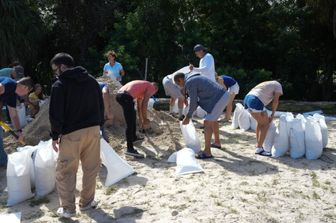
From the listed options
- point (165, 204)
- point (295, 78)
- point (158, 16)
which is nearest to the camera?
point (165, 204)

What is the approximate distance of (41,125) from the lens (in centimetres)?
733

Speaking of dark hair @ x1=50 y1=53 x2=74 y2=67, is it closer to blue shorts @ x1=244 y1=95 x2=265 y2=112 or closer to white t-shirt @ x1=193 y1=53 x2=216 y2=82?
blue shorts @ x1=244 y1=95 x2=265 y2=112

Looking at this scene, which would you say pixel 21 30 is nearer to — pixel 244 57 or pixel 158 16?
pixel 158 16

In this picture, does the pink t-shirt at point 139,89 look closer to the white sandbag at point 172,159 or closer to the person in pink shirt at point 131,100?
the person in pink shirt at point 131,100

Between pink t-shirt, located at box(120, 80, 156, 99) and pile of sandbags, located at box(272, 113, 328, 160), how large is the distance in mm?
1902

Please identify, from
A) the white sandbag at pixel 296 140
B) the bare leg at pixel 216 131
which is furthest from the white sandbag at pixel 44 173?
the white sandbag at pixel 296 140

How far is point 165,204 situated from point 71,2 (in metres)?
11.4

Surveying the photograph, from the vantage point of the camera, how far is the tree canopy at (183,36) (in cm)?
1415

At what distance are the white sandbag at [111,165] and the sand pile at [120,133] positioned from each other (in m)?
1.08

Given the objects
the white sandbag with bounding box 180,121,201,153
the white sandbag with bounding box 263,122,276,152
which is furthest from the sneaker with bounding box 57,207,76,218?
the white sandbag with bounding box 263,122,276,152

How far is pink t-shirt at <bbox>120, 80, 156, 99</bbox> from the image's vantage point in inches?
254

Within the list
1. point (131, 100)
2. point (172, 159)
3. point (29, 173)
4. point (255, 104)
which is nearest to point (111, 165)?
point (29, 173)

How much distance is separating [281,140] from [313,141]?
410 mm

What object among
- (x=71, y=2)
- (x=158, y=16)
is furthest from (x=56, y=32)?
(x=158, y=16)
